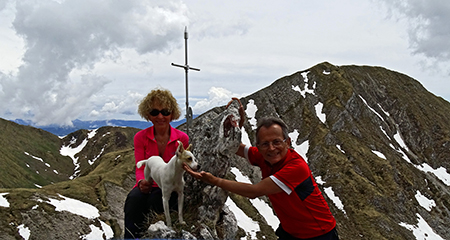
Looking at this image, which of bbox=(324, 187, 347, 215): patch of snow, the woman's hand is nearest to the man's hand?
the woman's hand

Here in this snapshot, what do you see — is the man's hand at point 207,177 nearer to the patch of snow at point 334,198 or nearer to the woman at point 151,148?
the woman at point 151,148

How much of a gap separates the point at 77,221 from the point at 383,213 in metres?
Result: 78.8

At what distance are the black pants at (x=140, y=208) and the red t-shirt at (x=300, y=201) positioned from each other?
3950 mm

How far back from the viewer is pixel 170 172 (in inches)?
307

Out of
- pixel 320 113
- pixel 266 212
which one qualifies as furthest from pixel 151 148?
Answer: pixel 320 113

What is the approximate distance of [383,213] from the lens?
79.9m

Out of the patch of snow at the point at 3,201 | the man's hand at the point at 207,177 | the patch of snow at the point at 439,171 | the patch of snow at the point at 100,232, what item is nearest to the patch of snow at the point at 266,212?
the patch of snow at the point at 100,232

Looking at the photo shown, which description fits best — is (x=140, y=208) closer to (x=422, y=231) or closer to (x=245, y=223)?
(x=245, y=223)

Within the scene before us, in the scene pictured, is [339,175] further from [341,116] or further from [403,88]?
[403,88]

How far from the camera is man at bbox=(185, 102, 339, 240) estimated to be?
612cm

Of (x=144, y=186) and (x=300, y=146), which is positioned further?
(x=300, y=146)

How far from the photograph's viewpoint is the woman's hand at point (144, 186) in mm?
8602

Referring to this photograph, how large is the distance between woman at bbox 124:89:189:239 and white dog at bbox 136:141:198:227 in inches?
24.8

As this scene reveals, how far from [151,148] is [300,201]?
16.8ft
